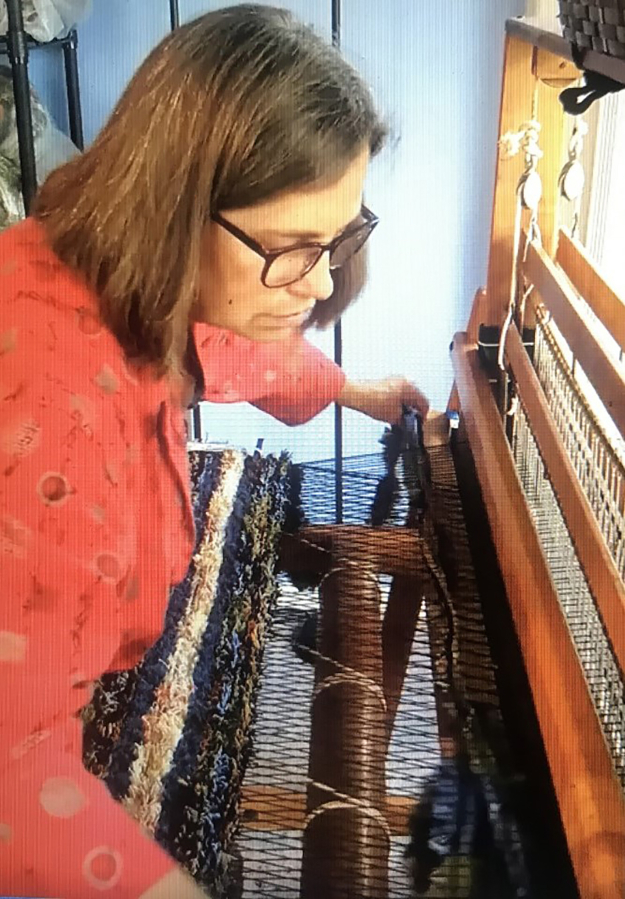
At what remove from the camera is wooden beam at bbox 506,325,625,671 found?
53cm

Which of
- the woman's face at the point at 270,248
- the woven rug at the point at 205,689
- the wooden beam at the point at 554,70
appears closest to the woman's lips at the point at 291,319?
the woman's face at the point at 270,248

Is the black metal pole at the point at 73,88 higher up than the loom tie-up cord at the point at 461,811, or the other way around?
the black metal pole at the point at 73,88

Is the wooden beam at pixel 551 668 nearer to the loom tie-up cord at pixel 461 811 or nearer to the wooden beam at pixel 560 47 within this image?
the loom tie-up cord at pixel 461 811

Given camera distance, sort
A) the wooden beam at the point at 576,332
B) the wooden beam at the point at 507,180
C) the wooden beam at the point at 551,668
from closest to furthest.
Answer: the wooden beam at the point at 551,668 < the wooden beam at the point at 576,332 < the wooden beam at the point at 507,180

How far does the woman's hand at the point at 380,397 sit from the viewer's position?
2.27ft

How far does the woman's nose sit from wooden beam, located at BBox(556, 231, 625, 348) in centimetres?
18

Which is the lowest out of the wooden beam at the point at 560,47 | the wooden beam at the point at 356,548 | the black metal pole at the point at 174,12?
the wooden beam at the point at 356,548

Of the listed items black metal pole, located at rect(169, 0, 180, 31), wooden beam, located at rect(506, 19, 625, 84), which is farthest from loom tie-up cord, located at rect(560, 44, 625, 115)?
black metal pole, located at rect(169, 0, 180, 31)

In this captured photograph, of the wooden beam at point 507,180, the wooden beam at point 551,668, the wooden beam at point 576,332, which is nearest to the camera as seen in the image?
the wooden beam at point 551,668

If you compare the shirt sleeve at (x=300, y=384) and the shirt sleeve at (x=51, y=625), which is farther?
the shirt sleeve at (x=300, y=384)

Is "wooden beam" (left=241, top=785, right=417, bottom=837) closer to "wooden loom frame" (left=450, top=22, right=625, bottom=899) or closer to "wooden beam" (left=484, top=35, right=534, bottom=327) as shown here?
"wooden loom frame" (left=450, top=22, right=625, bottom=899)

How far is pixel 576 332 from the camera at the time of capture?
0.64 meters

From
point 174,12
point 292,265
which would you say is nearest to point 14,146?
point 174,12

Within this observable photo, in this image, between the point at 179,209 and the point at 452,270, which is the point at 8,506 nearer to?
the point at 179,209
